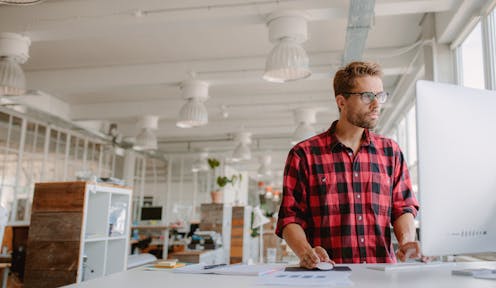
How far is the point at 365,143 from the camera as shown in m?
2.00

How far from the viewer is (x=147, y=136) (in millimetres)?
8875

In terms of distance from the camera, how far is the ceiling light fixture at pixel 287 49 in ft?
13.9

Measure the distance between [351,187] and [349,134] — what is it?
0.81 feet

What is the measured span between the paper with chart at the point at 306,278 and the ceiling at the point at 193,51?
11.9 ft

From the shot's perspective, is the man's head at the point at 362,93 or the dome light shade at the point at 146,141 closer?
the man's head at the point at 362,93

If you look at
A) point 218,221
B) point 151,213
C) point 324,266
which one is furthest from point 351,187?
point 151,213

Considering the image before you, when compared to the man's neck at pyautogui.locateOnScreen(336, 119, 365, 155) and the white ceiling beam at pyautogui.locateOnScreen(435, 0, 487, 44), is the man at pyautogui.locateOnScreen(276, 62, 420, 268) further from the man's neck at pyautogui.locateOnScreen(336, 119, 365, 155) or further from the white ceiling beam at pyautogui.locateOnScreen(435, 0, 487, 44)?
the white ceiling beam at pyautogui.locateOnScreen(435, 0, 487, 44)

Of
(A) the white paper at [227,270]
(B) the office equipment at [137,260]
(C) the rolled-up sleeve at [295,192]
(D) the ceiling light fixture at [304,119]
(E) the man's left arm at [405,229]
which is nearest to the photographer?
(A) the white paper at [227,270]

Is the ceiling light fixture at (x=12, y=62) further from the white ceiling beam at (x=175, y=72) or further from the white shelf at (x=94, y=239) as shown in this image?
the white ceiling beam at (x=175, y=72)

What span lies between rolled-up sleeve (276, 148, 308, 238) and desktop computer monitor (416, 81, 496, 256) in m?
0.75

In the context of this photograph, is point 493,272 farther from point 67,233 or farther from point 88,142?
point 88,142

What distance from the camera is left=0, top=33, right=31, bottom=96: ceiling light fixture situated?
4.71 m

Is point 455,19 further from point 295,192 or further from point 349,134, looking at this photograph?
point 295,192

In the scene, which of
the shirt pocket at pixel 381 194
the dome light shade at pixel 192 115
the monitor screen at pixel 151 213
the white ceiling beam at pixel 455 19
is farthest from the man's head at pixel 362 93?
the monitor screen at pixel 151 213
